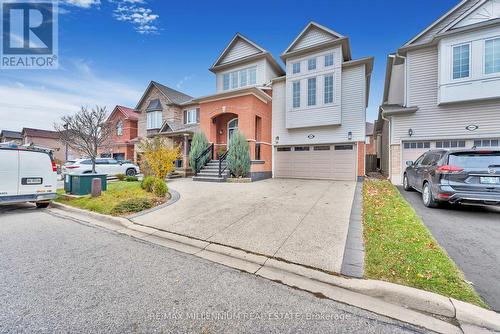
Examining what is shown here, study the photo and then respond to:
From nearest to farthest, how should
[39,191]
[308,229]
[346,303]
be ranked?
[346,303]
[308,229]
[39,191]

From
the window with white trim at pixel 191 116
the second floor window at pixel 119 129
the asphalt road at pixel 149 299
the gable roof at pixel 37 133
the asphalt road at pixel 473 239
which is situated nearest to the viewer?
the asphalt road at pixel 149 299

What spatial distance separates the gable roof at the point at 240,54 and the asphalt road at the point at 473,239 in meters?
13.9

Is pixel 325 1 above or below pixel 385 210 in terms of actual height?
above

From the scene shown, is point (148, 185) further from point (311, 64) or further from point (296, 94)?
point (311, 64)

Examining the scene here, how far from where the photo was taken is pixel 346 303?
2.46 meters

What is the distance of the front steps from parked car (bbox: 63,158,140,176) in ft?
26.8

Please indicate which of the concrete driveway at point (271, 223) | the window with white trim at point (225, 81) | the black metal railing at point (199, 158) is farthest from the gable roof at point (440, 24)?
the black metal railing at point (199, 158)

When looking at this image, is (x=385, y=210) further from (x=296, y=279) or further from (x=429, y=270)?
(x=296, y=279)

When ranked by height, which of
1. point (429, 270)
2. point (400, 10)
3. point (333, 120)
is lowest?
point (429, 270)

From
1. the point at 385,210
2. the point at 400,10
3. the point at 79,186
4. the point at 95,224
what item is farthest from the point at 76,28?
the point at 400,10

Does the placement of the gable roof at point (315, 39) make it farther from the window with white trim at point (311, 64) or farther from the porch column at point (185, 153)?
the porch column at point (185, 153)

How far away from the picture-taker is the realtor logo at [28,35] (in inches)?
313

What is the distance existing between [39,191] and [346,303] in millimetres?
9038

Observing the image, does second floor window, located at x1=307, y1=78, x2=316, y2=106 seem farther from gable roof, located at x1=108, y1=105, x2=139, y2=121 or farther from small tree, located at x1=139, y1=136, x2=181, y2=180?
gable roof, located at x1=108, y1=105, x2=139, y2=121
